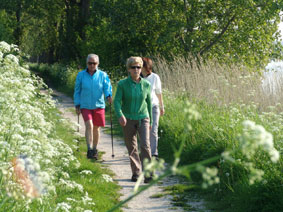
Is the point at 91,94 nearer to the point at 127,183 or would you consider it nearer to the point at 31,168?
the point at 127,183

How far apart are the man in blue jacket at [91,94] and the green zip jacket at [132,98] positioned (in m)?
1.73

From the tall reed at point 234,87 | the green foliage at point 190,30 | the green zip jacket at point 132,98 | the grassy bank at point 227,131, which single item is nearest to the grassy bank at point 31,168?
the green zip jacket at point 132,98

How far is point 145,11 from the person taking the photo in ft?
58.4

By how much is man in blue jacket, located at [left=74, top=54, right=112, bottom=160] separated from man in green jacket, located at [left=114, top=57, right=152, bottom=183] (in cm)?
154

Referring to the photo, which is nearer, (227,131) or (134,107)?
(134,107)

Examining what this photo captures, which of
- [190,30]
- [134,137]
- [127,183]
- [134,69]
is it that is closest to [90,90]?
[134,137]

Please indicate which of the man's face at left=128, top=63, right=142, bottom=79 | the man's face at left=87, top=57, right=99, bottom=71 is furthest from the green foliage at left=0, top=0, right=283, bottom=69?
the man's face at left=128, top=63, right=142, bottom=79

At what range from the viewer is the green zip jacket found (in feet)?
23.1

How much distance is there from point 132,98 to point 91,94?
6.34 feet

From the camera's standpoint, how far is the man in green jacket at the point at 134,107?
6941mm

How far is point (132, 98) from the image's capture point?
23.1 ft

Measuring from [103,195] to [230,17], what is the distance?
1220cm

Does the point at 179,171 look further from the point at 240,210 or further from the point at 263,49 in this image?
the point at 263,49

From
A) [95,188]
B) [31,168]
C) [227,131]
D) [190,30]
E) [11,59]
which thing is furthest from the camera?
[190,30]
